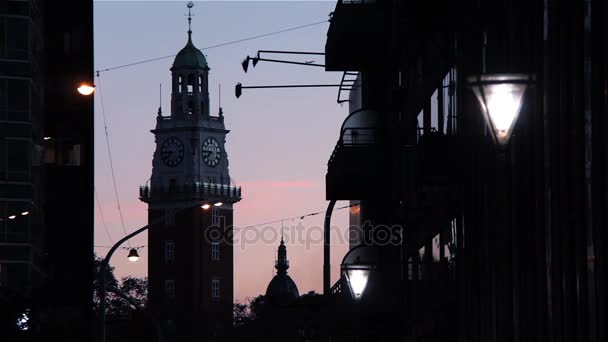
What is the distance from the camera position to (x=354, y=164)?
4650 centimetres

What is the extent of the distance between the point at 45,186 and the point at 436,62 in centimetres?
5460

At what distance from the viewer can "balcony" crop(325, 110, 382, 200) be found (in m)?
46.3

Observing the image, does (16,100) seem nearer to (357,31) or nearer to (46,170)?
(46,170)

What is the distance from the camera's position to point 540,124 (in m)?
26.0

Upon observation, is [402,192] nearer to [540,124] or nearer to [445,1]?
[445,1]

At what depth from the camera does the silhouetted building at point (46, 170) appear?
6850cm

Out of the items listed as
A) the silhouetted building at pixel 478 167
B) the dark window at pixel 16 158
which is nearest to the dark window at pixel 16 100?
the dark window at pixel 16 158

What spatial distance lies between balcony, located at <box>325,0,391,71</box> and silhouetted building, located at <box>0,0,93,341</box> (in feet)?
37.5

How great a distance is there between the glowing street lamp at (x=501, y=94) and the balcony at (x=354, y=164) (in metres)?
25.8

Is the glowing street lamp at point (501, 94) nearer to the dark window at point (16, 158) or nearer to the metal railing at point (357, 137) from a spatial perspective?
the metal railing at point (357, 137)

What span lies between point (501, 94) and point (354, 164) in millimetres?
26565

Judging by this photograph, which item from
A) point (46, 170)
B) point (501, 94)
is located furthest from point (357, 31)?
point (46, 170)

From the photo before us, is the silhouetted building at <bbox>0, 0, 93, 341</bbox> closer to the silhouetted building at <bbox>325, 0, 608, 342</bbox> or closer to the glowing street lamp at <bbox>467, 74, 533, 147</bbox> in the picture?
the silhouetted building at <bbox>325, 0, 608, 342</bbox>

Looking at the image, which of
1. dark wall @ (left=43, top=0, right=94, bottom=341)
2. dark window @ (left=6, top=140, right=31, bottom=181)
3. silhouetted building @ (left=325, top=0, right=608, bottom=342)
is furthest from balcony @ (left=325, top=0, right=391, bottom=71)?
dark wall @ (left=43, top=0, right=94, bottom=341)
